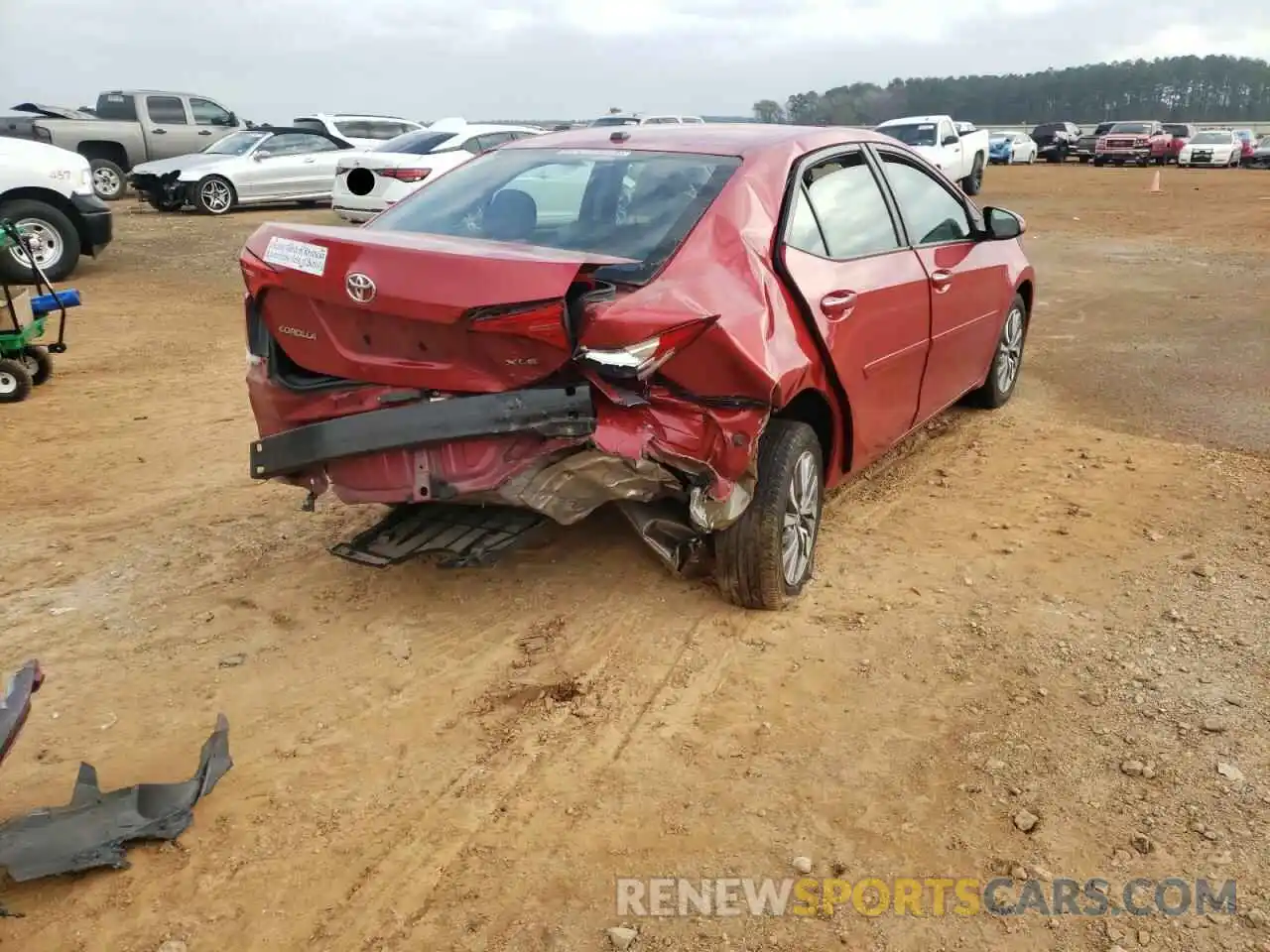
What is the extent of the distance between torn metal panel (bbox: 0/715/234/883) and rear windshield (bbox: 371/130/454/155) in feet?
43.7

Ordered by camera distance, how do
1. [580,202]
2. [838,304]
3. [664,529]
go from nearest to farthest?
[664,529] < [838,304] < [580,202]

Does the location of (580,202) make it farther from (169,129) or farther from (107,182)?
(169,129)

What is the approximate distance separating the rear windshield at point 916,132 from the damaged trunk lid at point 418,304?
60.2ft

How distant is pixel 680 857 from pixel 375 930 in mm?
755

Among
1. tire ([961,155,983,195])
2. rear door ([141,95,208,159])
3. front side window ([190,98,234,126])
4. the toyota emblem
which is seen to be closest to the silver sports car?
→ rear door ([141,95,208,159])

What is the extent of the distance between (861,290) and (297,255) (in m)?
2.08

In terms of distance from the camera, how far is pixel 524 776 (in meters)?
2.99

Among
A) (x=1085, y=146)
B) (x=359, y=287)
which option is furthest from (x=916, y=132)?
(x=1085, y=146)

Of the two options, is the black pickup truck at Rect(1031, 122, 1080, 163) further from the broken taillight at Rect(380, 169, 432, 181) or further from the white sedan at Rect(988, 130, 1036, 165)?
the broken taillight at Rect(380, 169, 432, 181)

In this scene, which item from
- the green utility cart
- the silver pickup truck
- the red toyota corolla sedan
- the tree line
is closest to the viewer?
the red toyota corolla sedan

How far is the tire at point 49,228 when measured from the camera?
10.5m

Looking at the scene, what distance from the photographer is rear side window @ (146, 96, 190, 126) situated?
2005 centimetres

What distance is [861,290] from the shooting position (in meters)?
4.09

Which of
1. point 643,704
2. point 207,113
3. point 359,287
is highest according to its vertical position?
point 207,113
